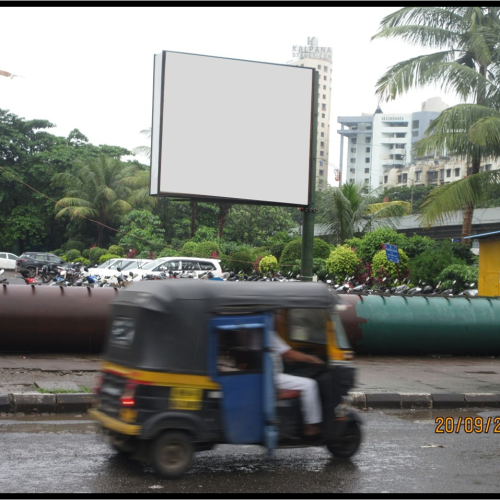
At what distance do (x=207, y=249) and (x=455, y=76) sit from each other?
50.6ft

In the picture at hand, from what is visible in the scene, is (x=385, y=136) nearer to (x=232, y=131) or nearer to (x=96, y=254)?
(x=96, y=254)

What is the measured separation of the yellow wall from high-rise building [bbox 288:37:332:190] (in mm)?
112759

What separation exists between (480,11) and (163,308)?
22.8 m

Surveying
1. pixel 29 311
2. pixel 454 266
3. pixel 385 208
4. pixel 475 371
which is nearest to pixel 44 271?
pixel 385 208

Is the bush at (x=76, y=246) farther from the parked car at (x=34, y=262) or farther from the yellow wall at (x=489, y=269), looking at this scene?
the yellow wall at (x=489, y=269)

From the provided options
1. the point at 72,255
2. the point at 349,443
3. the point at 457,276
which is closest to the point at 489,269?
the point at 457,276

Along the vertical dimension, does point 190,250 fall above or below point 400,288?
above

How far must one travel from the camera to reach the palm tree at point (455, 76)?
22.8 metres

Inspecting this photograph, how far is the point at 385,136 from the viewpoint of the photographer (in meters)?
124

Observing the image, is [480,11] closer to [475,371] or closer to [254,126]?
[254,126]

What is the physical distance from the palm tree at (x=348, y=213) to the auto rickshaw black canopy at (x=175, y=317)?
24.2 meters

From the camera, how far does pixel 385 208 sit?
107ft

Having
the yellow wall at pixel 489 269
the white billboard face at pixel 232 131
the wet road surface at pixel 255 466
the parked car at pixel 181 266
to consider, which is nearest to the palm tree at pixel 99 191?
the parked car at pixel 181 266

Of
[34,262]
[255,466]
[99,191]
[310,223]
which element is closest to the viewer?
[255,466]
